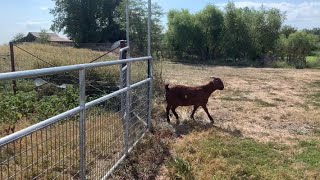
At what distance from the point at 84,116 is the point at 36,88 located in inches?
194

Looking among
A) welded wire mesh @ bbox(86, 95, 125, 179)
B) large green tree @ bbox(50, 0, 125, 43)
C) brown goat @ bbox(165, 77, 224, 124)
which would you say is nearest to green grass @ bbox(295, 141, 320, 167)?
brown goat @ bbox(165, 77, 224, 124)

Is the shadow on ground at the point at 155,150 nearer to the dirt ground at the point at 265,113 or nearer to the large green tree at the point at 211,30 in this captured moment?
the dirt ground at the point at 265,113

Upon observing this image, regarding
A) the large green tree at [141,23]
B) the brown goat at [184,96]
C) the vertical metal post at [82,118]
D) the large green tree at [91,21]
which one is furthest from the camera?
the large green tree at [91,21]

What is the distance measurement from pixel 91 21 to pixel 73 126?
43.2 meters

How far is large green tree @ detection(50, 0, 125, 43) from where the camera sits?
4488 centimetres

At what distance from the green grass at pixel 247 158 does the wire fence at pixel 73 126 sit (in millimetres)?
1023

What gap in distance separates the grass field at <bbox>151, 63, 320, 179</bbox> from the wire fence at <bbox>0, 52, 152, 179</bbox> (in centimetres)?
78

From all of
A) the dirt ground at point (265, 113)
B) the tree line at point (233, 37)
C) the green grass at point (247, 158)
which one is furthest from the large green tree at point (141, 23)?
the green grass at point (247, 158)

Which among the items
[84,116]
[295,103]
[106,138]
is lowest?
[295,103]

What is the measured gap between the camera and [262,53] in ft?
110

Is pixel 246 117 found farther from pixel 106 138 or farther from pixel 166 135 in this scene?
pixel 106 138

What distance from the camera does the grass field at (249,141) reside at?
502 centimetres

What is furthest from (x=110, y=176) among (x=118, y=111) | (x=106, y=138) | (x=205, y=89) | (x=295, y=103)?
(x=295, y=103)

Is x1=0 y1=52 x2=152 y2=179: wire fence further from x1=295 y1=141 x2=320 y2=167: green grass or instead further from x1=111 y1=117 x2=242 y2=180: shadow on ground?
x1=295 y1=141 x2=320 y2=167: green grass
